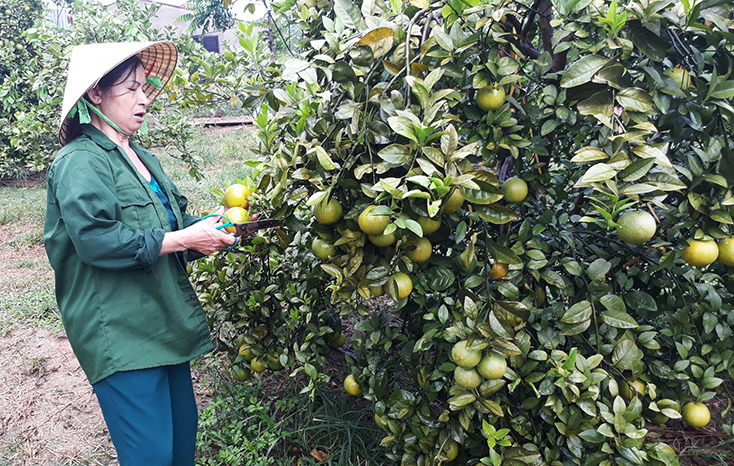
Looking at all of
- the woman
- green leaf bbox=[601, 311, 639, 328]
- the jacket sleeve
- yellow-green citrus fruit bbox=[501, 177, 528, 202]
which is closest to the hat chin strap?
the woman

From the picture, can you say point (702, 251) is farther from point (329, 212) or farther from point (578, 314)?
point (329, 212)

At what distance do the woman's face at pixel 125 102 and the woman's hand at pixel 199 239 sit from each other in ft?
1.37

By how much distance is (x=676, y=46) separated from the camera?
4.04 feet

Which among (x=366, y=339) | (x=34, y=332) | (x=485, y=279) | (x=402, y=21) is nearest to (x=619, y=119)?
(x=485, y=279)

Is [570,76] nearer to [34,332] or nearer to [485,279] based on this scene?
[485,279]

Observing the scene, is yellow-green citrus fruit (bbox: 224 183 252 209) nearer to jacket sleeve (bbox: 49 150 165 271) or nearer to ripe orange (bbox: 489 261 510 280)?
jacket sleeve (bbox: 49 150 165 271)

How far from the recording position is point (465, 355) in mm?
1299

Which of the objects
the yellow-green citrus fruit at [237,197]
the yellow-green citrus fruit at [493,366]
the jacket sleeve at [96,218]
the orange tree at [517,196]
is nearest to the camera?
the orange tree at [517,196]

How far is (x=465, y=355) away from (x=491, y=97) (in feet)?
2.36

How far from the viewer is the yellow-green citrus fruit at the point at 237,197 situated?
6.00 feet

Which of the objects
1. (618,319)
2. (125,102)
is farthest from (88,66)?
(618,319)

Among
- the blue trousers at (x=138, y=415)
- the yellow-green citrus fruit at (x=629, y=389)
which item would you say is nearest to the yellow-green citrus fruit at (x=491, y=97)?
the yellow-green citrus fruit at (x=629, y=389)

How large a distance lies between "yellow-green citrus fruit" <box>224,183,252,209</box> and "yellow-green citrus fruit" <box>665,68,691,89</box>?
1.42 metres

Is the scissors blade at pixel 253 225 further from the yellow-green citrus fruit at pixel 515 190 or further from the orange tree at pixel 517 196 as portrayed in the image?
the yellow-green citrus fruit at pixel 515 190
